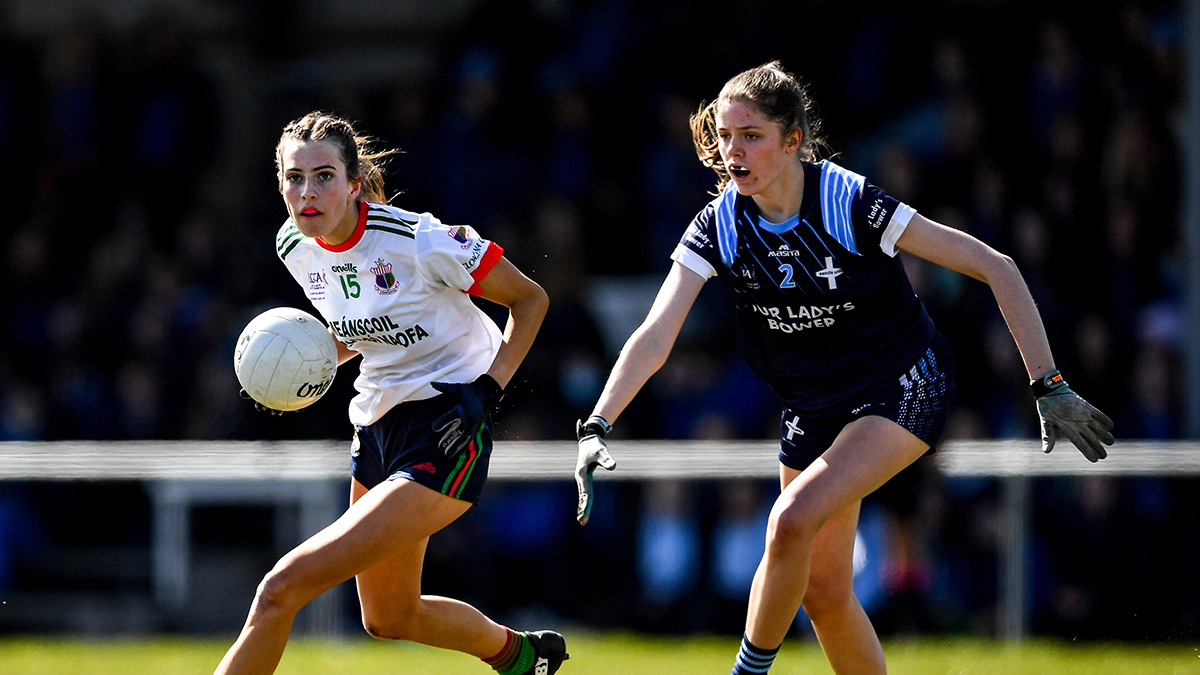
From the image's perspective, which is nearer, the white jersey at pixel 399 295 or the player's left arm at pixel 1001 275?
the player's left arm at pixel 1001 275

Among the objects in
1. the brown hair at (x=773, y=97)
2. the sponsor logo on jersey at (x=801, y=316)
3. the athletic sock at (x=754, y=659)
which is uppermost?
the brown hair at (x=773, y=97)

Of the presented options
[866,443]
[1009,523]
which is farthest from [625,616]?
[866,443]

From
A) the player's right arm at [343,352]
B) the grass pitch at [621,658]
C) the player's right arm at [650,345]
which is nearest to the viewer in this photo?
the player's right arm at [650,345]

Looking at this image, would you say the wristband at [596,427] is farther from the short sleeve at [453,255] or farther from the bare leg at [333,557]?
the short sleeve at [453,255]

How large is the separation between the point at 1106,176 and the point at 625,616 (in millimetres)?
4249

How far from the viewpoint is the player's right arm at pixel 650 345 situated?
4234 millimetres

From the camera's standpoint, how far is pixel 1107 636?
7.05 meters

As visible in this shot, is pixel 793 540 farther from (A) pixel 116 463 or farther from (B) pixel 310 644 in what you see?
(A) pixel 116 463

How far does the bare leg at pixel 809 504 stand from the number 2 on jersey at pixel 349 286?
4.80 ft

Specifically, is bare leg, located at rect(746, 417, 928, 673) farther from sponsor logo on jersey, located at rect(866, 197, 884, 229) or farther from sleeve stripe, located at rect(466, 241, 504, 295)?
sleeve stripe, located at rect(466, 241, 504, 295)

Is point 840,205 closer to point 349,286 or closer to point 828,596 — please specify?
point 828,596

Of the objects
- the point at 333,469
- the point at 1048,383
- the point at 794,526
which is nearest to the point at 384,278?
the point at 794,526

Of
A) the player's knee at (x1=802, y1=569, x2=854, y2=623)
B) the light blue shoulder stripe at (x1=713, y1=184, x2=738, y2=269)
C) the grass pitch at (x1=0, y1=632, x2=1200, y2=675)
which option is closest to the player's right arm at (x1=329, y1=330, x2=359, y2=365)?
the light blue shoulder stripe at (x1=713, y1=184, x2=738, y2=269)

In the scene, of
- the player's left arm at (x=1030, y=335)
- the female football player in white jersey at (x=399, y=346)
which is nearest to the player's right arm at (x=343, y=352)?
the female football player in white jersey at (x=399, y=346)
